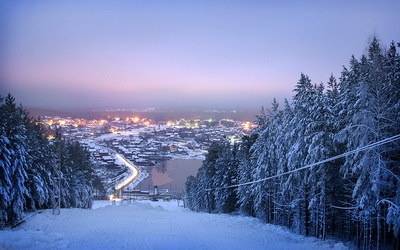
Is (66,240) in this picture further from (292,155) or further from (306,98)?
(306,98)

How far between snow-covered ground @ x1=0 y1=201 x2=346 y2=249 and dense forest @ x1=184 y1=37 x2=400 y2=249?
2.64 meters

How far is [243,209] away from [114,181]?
6170 centimetres

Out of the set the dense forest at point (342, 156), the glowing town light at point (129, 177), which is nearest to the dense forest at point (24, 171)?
the dense forest at point (342, 156)

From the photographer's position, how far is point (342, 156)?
14.6m

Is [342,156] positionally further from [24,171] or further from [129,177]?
[129,177]

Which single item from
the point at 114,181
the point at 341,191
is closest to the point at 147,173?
the point at 114,181

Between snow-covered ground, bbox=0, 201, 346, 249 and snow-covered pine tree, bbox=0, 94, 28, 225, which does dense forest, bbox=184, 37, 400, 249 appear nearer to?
snow-covered ground, bbox=0, 201, 346, 249

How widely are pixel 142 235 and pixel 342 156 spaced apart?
11.2 m

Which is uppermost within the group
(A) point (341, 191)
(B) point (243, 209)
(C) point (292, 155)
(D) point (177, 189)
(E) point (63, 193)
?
(C) point (292, 155)

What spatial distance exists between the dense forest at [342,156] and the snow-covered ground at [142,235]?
8.65 feet

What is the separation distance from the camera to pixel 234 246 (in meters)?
14.4

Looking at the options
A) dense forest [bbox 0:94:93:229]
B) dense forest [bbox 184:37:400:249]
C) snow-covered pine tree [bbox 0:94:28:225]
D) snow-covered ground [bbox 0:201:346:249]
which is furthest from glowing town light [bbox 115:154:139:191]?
dense forest [bbox 184:37:400:249]

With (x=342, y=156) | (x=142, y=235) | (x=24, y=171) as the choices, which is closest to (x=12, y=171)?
(x=24, y=171)

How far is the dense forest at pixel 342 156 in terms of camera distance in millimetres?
Result: 13875
